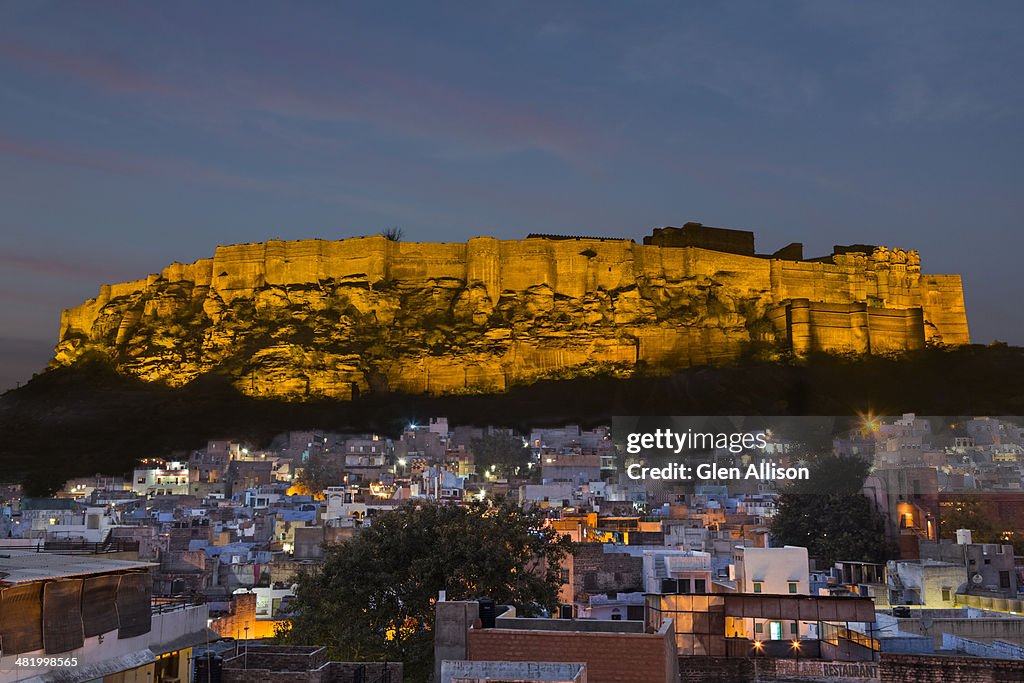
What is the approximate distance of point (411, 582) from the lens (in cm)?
1756

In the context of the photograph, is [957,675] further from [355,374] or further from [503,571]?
[355,374]

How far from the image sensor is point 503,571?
17.3m

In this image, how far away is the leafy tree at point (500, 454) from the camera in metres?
61.0

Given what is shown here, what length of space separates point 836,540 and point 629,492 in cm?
1549

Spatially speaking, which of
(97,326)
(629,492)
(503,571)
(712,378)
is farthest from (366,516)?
(97,326)

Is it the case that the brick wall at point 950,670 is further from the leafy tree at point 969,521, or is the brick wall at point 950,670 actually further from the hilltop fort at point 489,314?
the hilltop fort at point 489,314

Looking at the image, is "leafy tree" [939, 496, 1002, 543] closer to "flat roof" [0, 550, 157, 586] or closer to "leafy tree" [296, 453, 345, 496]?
"flat roof" [0, 550, 157, 586]

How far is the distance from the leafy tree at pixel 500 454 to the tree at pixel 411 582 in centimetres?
4079

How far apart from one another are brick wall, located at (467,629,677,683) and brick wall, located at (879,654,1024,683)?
2.86 m

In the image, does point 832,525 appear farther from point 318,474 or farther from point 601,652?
point 318,474

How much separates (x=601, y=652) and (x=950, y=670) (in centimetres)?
422

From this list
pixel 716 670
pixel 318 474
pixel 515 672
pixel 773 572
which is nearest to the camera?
pixel 515 672

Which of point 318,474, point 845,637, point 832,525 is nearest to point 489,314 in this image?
point 318,474

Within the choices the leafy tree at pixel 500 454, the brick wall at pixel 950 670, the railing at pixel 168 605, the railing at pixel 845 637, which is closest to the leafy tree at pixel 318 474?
the leafy tree at pixel 500 454
